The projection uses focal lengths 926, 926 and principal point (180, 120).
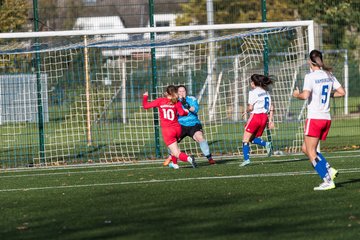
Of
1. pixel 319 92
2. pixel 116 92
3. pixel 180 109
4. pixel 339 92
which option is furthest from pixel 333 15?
pixel 319 92

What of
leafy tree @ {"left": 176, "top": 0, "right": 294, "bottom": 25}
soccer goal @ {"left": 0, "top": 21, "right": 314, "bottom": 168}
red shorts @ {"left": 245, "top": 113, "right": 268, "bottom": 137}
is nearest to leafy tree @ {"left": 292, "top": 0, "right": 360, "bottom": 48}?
Result: leafy tree @ {"left": 176, "top": 0, "right": 294, "bottom": 25}

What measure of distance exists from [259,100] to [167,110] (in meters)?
1.76

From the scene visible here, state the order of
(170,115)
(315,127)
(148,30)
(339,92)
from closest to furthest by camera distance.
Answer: (315,127), (339,92), (170,115), (148,30)

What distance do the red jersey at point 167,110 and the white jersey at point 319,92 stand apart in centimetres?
498

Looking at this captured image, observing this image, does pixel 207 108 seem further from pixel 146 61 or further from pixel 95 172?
pixel 95 172

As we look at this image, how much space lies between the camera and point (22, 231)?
377 inches

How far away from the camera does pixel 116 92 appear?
75.5 feet

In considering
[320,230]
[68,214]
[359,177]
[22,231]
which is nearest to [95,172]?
[359,177]

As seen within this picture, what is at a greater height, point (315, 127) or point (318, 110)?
point (318, 110)

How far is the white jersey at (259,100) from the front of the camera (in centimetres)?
1744

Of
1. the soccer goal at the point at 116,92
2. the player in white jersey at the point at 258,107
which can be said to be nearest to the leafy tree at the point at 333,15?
the soccer goal at the point at 116,92

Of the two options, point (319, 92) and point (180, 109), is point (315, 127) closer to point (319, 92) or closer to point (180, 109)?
point (319, 92)

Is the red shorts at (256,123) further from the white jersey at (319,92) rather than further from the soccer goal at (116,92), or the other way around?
the white jersey at (319,92)

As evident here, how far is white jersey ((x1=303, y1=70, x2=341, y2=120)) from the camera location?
12422mm
